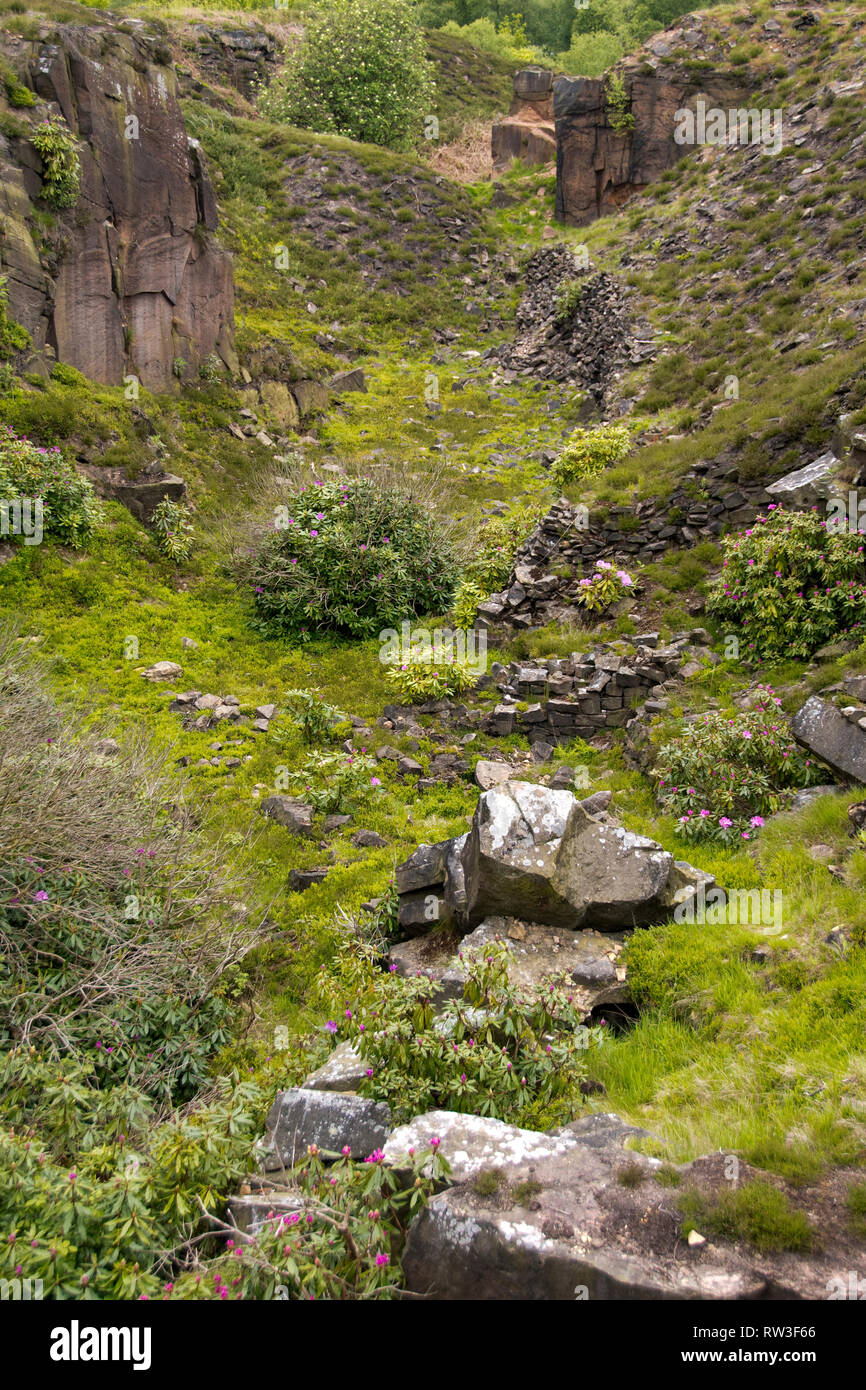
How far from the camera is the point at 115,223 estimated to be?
53.9ft

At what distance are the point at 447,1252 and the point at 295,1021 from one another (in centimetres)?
321

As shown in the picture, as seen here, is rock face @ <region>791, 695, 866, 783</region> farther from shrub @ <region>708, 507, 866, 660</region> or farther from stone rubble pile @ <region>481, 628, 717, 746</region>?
stone rubble pile @ <region>481, 628, 717, 746</region>

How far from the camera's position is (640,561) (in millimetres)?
13781

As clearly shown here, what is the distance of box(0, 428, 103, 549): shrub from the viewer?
43.2ft

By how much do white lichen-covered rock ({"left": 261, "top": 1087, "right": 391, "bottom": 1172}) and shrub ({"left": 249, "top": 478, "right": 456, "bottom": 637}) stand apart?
9.77 metres

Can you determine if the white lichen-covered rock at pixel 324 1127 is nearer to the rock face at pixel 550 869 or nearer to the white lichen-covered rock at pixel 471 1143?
the white lichen-covered rock at pixel 471 1143

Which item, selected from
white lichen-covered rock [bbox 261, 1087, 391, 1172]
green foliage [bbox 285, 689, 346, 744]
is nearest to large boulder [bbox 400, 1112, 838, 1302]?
white lichen-covered rock [bbox 261, 1087, 391, 1172]

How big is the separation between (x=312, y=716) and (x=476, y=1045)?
22.3 feet

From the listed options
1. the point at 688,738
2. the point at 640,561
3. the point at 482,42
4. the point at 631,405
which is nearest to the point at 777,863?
the point at 688,738

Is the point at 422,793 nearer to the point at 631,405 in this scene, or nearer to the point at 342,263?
the point at 631,405

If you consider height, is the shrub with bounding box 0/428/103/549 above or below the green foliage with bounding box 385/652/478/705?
above

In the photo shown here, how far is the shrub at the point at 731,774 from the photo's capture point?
7.69 m

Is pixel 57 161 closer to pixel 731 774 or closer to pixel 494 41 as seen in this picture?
pixel 731 774

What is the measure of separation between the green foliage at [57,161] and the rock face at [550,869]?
15512 mm
